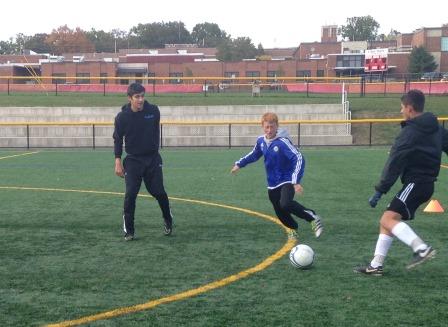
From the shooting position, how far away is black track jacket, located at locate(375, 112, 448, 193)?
6074 millimetres

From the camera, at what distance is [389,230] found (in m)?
6.32

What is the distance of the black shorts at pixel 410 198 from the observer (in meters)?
6.23

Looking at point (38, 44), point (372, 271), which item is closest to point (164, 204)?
point (372, 271)

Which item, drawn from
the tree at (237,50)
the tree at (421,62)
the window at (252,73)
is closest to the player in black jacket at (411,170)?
the tree at (421,62)

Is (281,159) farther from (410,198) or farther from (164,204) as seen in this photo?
(410,198)

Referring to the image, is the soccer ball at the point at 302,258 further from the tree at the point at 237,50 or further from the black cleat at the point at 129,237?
the tree at the point at 237,50

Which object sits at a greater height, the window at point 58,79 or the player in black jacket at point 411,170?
the window at point 58,79

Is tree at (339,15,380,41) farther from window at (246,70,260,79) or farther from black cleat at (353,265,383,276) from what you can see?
black cleat at (353,265,383,276)

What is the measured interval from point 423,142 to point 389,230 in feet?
3.03

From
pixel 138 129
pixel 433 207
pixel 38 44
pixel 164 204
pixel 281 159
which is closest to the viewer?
pixel 281 159

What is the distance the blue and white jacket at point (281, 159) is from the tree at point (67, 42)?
124m

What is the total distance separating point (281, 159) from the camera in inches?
312

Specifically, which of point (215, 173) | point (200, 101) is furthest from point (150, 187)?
point (200, 101)

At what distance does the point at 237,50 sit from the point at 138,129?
A: 95.1 meters
